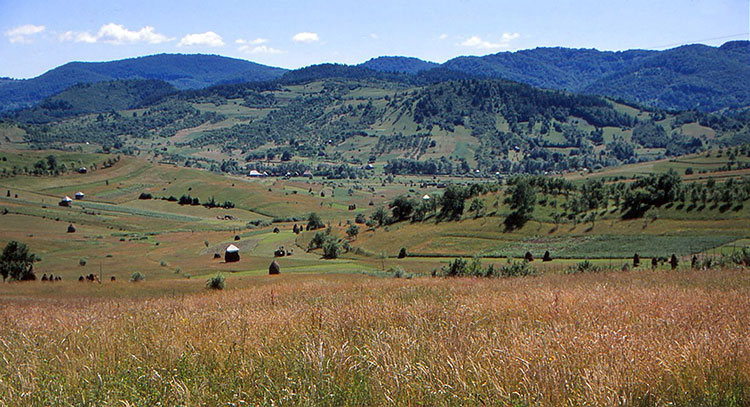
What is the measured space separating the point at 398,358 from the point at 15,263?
60.5 metres

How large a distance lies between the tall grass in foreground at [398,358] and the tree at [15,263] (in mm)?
53793

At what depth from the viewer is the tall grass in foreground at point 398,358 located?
5.15 meters

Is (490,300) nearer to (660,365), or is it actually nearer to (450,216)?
(660,365)

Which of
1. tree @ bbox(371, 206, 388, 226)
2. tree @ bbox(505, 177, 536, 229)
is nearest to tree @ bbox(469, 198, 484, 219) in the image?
tree @ bbox(505, 177, 536, 229)

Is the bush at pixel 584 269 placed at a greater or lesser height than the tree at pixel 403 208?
greater

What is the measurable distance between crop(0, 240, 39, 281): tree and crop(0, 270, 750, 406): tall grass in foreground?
5379 cm

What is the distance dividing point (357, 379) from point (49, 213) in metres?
133

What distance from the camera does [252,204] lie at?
163m

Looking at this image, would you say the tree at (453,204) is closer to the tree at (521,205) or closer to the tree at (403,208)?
the tree at (403,208)

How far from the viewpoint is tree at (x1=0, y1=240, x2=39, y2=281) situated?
53.5 meters

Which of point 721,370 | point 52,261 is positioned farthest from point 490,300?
point 52,261

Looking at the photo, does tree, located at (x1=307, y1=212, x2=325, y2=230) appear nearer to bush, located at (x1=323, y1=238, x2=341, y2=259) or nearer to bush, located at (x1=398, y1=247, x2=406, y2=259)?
bush, located at (x1=323, y1=238, x2=341, y2=259)

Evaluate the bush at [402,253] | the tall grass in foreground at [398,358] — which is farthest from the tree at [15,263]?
the tall grass in foreground at [398,358]

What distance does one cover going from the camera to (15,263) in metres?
54.0
